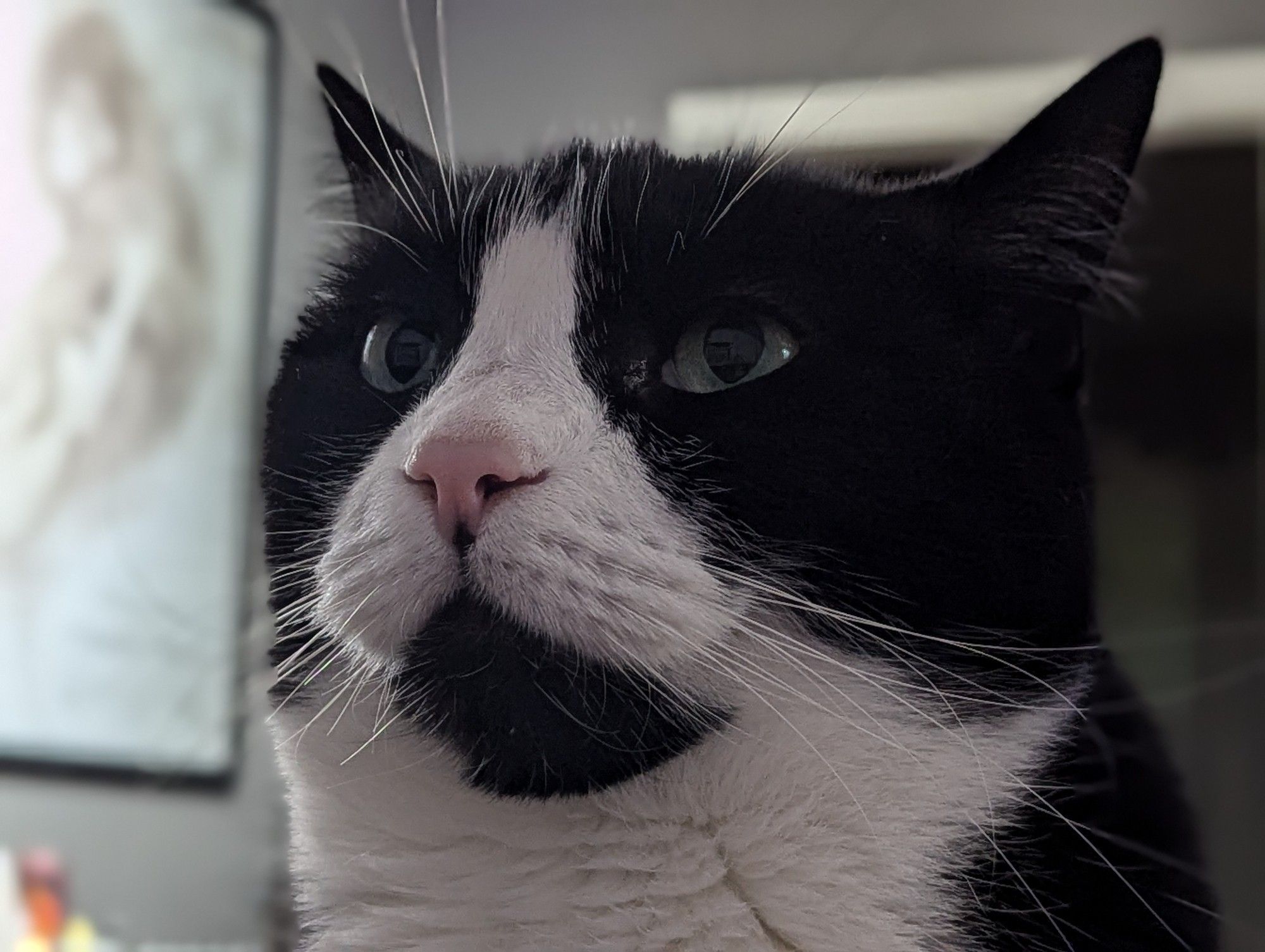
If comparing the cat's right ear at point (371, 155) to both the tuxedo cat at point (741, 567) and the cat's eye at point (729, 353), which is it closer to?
the tuxedo cat at point (741, 567)

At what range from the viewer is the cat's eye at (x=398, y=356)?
388mm

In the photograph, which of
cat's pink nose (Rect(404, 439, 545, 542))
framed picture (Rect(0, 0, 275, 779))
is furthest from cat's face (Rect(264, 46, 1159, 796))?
framed picture (Rect(0, 0, 275, 779))

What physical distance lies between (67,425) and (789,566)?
61 cm

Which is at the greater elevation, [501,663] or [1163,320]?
[1163,320]

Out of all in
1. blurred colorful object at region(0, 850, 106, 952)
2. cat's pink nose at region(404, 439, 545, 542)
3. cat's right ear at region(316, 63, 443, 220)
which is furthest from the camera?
blurred colorful object at region(0, 850, 106, 952)

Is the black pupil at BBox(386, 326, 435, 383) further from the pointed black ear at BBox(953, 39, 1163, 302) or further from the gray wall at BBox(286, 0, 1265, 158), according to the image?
the pointed black ear at BBox(953, 39, 1163, 302)

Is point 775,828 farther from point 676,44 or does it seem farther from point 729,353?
point 676,44

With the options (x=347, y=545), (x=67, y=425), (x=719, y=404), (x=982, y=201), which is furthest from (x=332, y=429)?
(x=67, y=425)

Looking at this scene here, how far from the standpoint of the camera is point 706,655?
33cm

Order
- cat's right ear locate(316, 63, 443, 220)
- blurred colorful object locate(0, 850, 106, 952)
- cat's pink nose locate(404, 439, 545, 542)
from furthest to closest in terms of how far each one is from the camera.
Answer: blurred colorful object locate(0, 850, 106, 952), cat's right ear locate(316, 63, 443, 220), cat's pink nose locate(404, 439, 545, 542)

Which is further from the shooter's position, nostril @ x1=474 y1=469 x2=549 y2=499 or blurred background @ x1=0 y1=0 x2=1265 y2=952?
blurred background @ x1=0 y1=0 x2=1265 y2=952

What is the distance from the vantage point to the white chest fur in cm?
35

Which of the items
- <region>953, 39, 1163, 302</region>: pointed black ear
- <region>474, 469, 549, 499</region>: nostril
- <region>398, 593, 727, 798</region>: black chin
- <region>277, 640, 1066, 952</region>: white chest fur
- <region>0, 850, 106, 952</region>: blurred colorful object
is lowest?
<region>0, 850, 106, 952</region>: blurred colorful object

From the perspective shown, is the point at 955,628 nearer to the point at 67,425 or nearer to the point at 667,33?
the point at 667,33
